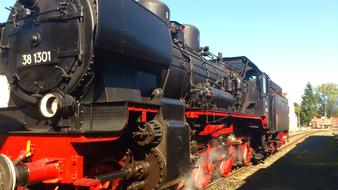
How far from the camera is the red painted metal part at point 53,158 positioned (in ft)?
14.8

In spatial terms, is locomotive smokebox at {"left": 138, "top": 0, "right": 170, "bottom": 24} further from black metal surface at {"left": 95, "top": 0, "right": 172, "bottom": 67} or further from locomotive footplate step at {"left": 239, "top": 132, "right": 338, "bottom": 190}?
locomotive footplate step at {"left": 239, "top": 132, "right": 338, "bottom": 190}

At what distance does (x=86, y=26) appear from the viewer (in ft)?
16.6

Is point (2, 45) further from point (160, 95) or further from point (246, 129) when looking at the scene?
point (246, 129)

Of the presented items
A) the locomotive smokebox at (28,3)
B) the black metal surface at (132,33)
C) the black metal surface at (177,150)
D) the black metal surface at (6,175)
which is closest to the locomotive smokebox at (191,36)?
the black metal surface at (132,33)

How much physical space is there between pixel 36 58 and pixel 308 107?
105 meters

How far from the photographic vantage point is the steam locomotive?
4.74 m

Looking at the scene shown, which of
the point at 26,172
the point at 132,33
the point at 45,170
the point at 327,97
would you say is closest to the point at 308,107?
the point at 327,97

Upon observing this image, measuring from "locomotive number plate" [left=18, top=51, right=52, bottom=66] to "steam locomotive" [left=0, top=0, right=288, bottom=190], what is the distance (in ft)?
0.05

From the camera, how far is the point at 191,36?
421 inches

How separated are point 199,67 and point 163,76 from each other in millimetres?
2654

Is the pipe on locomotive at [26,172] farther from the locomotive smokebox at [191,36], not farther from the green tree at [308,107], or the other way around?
the green tree at [308,107]

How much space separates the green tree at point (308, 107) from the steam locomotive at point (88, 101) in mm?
100210

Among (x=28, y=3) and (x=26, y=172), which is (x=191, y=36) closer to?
(x=28, y=3)

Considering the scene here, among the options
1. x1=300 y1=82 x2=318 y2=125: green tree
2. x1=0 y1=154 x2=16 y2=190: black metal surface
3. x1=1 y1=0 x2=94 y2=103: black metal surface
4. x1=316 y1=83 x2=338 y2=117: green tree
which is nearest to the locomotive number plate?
x1=1 y1=0 x2=94 y2=103: black metal surface
